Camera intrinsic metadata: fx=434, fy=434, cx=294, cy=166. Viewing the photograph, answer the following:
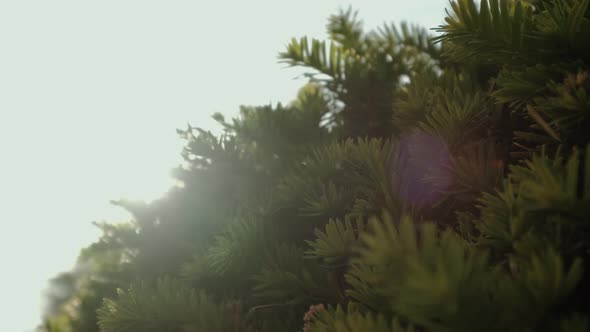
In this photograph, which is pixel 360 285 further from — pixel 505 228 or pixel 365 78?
pixel 365 78

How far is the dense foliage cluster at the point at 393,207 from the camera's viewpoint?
29 cm

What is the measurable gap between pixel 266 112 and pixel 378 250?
0.56 metres

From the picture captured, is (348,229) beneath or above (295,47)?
beneath

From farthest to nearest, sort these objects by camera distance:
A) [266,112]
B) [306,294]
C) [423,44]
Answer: [423,44], [266,112], [306,294]

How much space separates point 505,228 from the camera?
381 mm

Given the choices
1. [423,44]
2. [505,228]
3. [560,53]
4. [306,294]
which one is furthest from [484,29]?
[423,44]

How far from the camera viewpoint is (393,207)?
491 mm

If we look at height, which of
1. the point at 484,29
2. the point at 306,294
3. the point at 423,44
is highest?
the point at 423,44

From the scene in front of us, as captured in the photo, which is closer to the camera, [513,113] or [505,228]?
[505,228]

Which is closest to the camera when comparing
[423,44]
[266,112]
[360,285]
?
[360,285]

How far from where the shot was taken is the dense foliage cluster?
29 cm

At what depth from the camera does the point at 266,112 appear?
0.82 m

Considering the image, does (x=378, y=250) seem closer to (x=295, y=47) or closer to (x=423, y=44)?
(x=295, y=47)

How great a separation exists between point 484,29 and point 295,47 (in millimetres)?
452
